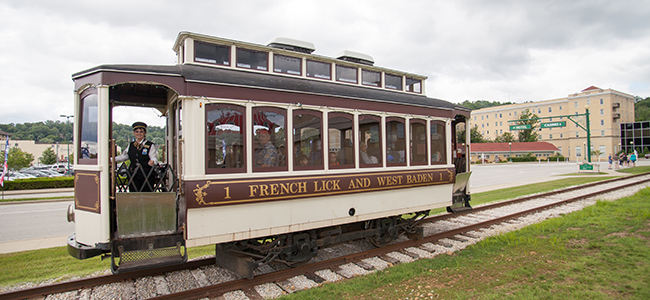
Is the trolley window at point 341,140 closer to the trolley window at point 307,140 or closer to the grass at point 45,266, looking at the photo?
the trolley window at point 307,140

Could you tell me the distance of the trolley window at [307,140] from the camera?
5.79m

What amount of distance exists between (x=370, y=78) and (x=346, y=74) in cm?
70

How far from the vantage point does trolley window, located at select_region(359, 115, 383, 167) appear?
22.0 feet

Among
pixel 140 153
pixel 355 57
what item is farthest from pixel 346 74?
pixel 140 153

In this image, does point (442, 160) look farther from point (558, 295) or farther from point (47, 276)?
point (47, 276)

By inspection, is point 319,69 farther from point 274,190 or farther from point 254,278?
point 254,278

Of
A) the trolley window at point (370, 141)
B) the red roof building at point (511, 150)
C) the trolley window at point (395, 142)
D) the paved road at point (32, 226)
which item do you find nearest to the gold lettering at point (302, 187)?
the trolley window at point (370, 141)

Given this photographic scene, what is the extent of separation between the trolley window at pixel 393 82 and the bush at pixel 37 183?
83.5 ft

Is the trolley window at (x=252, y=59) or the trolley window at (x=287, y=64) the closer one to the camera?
the trolley window at (x=252, y=59)

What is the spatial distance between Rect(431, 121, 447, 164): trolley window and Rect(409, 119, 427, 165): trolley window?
0.29m

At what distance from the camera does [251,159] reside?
5.30 meters

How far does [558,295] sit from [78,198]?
7.07 meters

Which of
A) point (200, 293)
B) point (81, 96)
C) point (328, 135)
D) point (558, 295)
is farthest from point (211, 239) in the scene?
point (558, 295)

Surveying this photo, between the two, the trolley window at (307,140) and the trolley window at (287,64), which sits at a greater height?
the trolley window at (287,64)
